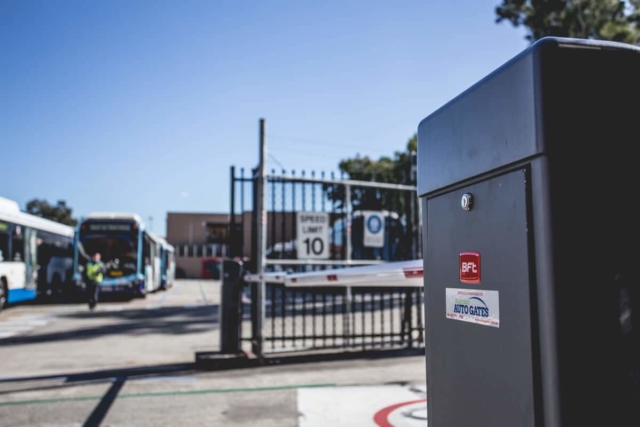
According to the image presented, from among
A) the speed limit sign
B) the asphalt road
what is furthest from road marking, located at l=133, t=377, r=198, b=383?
the speed limit sign

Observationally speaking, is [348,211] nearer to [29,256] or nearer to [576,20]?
[29,256]

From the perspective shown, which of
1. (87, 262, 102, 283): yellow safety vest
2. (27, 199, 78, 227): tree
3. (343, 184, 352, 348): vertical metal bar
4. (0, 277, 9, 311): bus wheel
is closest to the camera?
(343, 184, 352, 348): vertical metal bar

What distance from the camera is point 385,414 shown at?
16.0 ft

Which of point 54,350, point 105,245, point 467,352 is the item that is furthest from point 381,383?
point 105,245

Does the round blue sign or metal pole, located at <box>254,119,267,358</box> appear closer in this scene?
metal pole, located at <box>254,119,267,358</box>

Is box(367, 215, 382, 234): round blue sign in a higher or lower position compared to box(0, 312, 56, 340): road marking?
higher

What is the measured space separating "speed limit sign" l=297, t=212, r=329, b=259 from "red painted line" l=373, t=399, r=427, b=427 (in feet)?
10.3

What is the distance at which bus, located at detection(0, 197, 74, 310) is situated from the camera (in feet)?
55.1

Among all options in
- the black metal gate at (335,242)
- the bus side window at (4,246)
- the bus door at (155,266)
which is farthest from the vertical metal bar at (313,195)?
the bus door at (155,266)

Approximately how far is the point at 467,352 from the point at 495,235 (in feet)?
1.41

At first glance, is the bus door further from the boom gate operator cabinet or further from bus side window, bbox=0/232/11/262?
the boom gate operator cabinet

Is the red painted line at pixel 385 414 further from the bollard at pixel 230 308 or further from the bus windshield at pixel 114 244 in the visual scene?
the bus windshield at pixel 114 244

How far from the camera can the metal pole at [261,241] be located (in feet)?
24.6

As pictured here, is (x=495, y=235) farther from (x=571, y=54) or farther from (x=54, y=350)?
(x=54, y=350)
